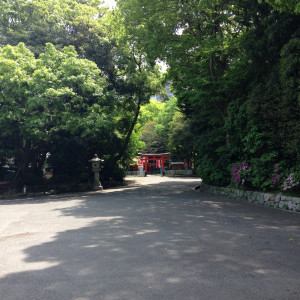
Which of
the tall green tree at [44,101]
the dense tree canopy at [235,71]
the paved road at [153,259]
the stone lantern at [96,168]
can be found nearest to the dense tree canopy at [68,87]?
the tall green tree at [44,101]

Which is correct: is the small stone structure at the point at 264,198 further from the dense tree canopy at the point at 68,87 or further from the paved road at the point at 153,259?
the dense tree canopy at the point at 68,87

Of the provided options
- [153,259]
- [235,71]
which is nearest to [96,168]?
[235,71]

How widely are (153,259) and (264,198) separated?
8.18m

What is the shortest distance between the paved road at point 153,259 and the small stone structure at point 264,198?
1850 mm

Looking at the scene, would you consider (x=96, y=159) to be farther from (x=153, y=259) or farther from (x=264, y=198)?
(x=153, y=259)

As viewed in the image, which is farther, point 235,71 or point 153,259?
point 235,71

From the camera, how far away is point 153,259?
14.8 ft

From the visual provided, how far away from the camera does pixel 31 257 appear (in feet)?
15.8

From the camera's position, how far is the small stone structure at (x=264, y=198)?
9664 millimetres

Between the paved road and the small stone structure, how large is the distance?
1.85 metres

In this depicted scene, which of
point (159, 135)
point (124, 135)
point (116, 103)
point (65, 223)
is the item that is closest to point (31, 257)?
point (65, 223)

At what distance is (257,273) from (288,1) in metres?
6.46

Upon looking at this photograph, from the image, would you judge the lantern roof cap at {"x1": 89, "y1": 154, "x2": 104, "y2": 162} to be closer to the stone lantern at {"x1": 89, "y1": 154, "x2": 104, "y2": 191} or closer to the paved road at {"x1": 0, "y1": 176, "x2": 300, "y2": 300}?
the stone lantern at {"x1": 89, "y1": 154, "x2": 104, "y2": 191}

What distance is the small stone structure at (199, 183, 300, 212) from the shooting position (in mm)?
9664
